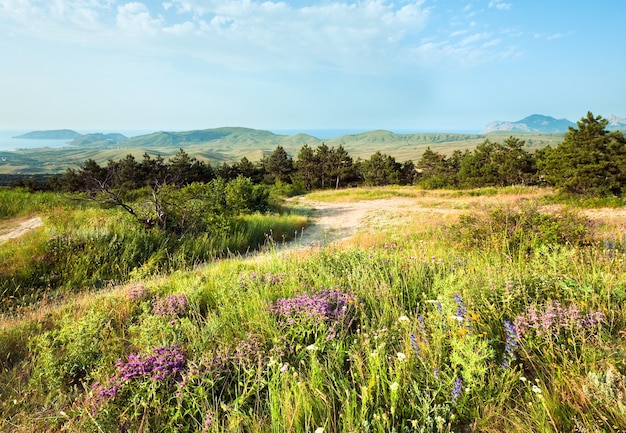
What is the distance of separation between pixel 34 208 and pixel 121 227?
6.81 m

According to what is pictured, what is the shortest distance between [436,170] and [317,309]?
53.5 metres

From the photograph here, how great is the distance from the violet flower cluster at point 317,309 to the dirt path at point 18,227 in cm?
1050

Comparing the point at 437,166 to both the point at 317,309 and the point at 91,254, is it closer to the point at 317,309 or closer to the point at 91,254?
the point at 91,254

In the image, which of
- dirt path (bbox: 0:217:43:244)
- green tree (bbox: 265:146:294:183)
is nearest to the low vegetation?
dirt path (bbox: 0:217:43:244)

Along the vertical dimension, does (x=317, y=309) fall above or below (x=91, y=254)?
above

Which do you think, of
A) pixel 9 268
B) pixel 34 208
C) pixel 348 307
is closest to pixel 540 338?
pixel 348 307

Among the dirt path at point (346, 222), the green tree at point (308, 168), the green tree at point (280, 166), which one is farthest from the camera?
the green tree at point (280, 166)

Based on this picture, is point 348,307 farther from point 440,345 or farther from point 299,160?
point 299,160

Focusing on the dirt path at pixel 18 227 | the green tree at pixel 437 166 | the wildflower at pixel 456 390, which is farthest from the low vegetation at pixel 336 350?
the green tree at pixel 437 166

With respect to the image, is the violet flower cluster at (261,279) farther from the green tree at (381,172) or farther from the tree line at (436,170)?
the green tree at (381,172)

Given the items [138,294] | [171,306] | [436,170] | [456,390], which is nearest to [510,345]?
[456,390]

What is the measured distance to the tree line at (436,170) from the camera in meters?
17.9

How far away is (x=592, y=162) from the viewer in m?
18.5

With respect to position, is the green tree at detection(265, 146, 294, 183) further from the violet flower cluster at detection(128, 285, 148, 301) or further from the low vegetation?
the violet flower cluster at detection(128, 285, 148, 301)
